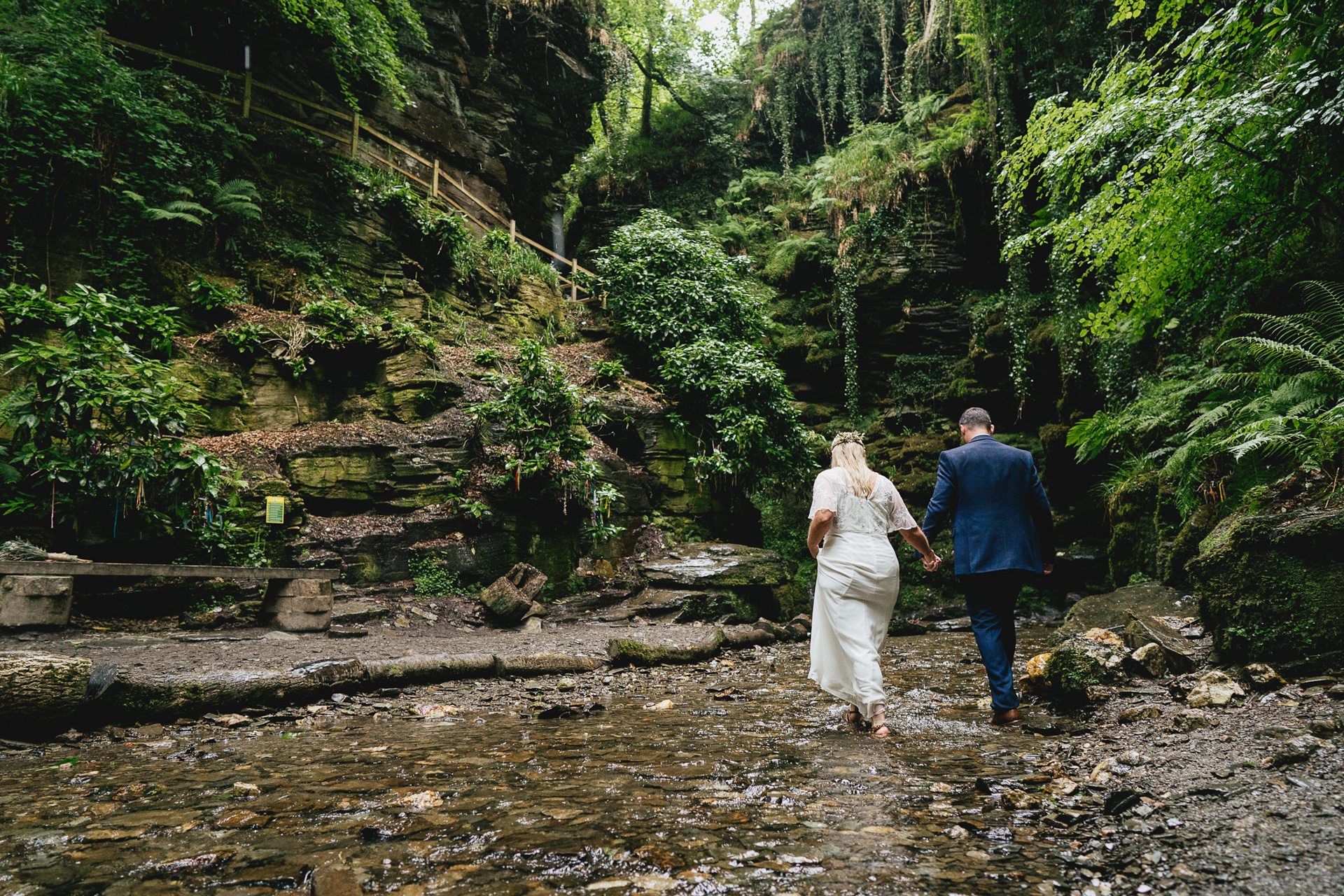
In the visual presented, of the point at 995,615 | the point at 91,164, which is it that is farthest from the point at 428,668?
the point at 91,164

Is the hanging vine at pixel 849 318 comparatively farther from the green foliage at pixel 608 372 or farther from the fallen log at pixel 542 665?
the fallen log at pixel 542 665

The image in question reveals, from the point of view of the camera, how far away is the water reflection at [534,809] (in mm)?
1795

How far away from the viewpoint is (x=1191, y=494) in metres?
6.24

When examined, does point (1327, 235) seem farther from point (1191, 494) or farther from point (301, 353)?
point (301, 353)

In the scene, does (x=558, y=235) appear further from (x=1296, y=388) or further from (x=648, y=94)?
(x=1296, y=388)

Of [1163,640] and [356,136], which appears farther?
[356,136]

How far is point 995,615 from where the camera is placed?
4012mm

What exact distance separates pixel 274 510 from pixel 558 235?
62.2ft

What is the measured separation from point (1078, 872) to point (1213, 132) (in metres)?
7.19

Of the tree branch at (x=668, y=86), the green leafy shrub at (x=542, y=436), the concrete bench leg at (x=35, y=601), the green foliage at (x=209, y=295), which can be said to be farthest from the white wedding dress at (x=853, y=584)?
the tree branch at (x=668, y=86)

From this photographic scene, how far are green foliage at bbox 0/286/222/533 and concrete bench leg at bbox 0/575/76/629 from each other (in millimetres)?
1233

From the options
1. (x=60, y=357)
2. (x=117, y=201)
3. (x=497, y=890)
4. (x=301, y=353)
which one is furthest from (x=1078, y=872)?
(x=117, y=201)

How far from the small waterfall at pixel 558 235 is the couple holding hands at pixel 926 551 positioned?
20677 mm

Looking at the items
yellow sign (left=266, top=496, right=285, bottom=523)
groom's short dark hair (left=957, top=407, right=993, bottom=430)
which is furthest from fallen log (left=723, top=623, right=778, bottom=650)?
yellow sign (left=266, top=496, right=285, bottom=523)
